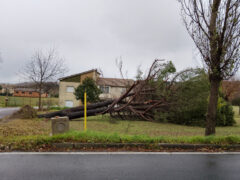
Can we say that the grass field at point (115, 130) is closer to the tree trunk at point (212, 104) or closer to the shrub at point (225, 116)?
the tree trunk at point (212, 104)

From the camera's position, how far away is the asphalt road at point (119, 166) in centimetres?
377

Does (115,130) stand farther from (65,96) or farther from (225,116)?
(65,96)

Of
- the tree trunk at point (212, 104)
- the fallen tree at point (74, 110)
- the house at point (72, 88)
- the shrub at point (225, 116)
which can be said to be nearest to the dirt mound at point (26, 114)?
the fallen tree at point (74, 110)

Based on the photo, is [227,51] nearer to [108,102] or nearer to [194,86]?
[194,86]

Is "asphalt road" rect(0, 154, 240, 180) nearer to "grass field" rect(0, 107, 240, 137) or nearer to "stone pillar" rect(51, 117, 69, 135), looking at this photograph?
"stone pillar" rect(51, 117, 69, 135)

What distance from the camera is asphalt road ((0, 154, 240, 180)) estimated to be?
3770mm

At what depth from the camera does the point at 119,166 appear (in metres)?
4.26

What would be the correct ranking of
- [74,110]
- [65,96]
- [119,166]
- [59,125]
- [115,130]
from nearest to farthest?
[119,166] → [59,125] → [115,130] → [74,110] → [65,96]

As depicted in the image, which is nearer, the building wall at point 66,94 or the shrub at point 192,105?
the shrub at point 192,105

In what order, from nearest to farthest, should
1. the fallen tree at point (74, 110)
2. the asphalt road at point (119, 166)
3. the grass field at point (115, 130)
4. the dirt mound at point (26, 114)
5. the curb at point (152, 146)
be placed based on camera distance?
the asphalt road at point (119, 166), the curb at point (152, 146), the grass field at point (115, 130), the dirt mound at point (26, 114), the fallen tree at point (74, 110)

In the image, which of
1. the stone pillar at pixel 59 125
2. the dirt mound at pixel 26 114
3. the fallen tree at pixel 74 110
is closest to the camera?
the stone pillar at pixel 59 125

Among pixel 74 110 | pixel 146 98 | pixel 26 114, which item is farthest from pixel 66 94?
pixel 146 98

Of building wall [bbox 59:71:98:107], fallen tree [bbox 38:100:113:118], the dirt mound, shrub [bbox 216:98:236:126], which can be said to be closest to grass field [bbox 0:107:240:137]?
the dirt mound

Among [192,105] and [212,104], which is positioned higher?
[212,104]
